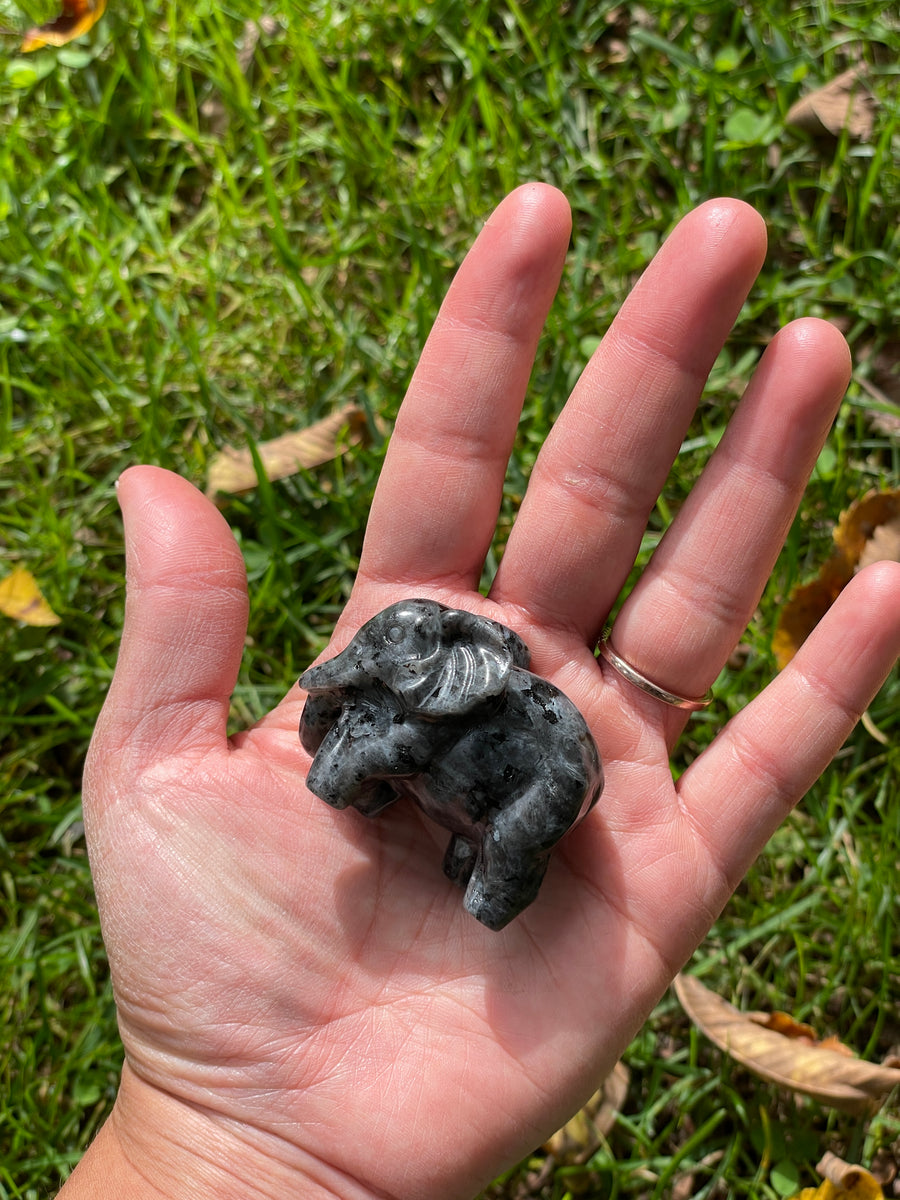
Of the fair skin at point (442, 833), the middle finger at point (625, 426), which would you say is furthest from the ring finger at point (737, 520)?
the middle finger at point (625, 426)

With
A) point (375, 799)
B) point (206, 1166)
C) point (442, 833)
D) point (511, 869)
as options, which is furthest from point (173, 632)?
point (206, 1166)

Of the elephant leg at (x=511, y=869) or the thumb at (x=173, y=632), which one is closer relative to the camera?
the elephant leg at (x=511, y=869)

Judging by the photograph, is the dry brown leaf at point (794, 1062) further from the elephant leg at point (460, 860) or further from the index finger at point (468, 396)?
the index finger at point (468, 396)

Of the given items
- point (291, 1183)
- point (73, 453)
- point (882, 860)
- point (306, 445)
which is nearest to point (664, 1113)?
point (882, 860)

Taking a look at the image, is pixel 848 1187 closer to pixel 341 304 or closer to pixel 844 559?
pixel 844 559

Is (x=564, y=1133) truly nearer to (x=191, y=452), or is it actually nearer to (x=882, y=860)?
(x=882, y=860)
